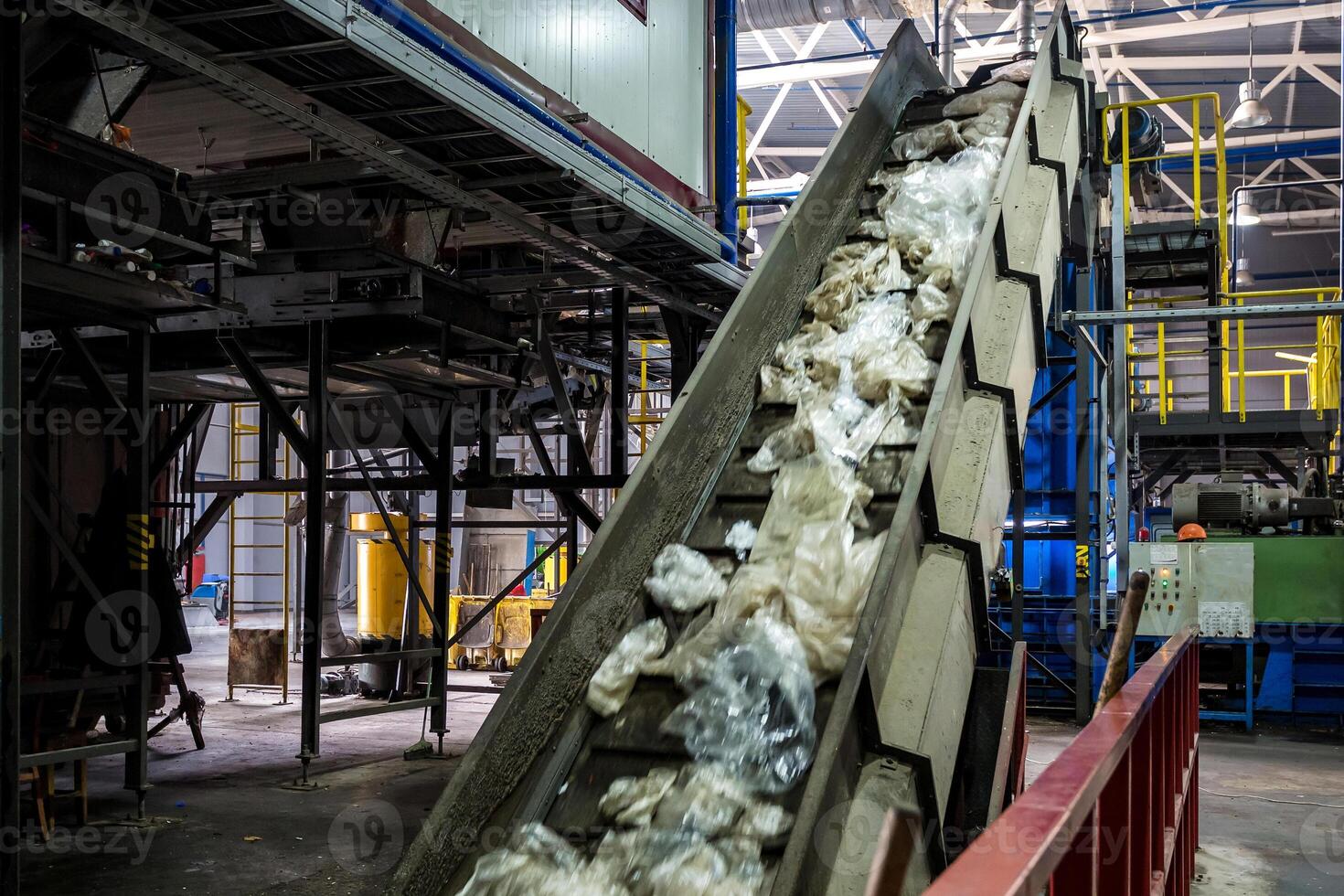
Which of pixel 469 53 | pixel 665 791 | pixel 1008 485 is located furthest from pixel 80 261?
pixel 1008 485

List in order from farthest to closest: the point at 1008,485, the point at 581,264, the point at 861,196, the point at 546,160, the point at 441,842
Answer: the point at 581,264
the point at 861,196
the point at 546,160
the point at 1008,485
the point at 441,842

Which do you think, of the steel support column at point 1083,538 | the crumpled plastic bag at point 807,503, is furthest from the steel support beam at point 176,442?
the steel support column at point 1083,538

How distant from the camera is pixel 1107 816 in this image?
2242mm

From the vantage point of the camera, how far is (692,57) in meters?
7.18

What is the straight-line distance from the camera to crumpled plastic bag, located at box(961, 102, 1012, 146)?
598 centimetres

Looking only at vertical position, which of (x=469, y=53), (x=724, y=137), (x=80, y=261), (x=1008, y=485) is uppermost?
(x=724, y=137)

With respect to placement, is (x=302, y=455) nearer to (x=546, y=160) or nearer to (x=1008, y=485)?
(x=546, y=160)

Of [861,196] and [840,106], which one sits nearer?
[861,196]

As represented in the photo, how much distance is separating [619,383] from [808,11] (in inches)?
309

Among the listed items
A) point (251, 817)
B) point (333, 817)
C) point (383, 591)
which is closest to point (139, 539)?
point (251, 817)

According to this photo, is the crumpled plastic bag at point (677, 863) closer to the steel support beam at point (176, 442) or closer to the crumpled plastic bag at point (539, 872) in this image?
the crumpled plastic bag at point (539, 872)

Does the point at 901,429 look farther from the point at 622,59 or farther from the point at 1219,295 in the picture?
the point at 1219,295

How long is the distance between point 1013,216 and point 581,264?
243 cm

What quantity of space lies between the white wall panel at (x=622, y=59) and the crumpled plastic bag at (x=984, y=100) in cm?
169
